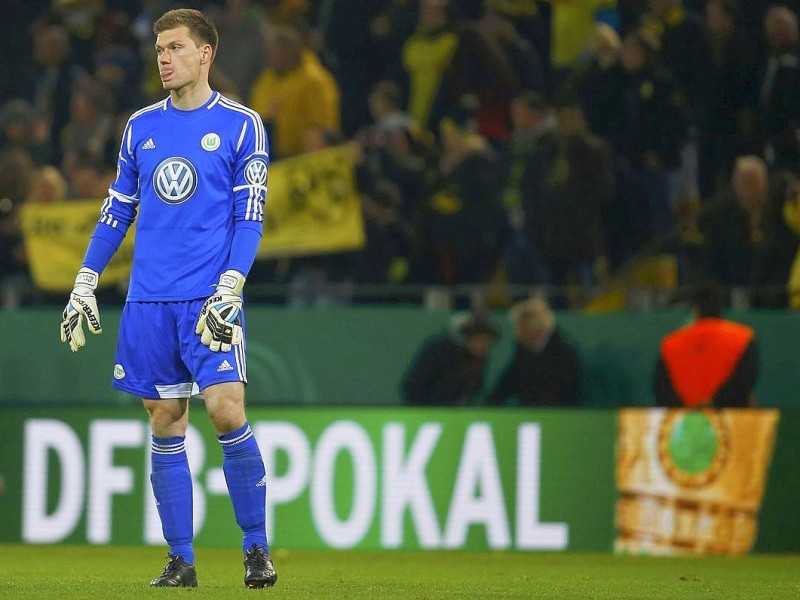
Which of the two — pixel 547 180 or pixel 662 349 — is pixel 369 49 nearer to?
pixel 547 180

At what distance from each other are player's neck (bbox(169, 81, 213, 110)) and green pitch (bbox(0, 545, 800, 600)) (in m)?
1.72

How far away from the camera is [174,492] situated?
233 inches

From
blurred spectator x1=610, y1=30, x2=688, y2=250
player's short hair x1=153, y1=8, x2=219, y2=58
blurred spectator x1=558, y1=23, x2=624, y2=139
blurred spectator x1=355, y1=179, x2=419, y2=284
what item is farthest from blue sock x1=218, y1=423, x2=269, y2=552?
blurred spectator x1=558, y1=23, x2=624, y2=139

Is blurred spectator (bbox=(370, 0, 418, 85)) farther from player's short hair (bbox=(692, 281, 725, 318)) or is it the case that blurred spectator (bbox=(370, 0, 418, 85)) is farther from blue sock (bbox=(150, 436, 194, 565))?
blue sock (bbox=(150, 436, 194, 565))

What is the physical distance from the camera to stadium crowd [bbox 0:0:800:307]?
1232 cm

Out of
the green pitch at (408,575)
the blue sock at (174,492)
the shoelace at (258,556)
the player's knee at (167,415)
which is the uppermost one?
the player's knee at (167,415)

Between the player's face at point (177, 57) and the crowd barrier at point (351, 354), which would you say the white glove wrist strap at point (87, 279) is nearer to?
the player's face at point (177, 57)

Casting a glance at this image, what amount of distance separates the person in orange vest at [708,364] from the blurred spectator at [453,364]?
1339 mm

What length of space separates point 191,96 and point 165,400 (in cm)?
109

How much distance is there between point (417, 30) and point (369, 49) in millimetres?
537

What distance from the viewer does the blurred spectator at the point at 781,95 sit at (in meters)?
12.3

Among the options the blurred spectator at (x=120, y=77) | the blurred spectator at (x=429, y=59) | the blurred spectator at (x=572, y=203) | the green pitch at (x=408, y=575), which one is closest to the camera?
the green pitch at (x=408, y=575)

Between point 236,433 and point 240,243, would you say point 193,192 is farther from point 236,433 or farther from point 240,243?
point 236,433

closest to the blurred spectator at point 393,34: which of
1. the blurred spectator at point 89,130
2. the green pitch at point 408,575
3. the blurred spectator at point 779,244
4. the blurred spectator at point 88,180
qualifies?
the blurred spectator at point 89,130
